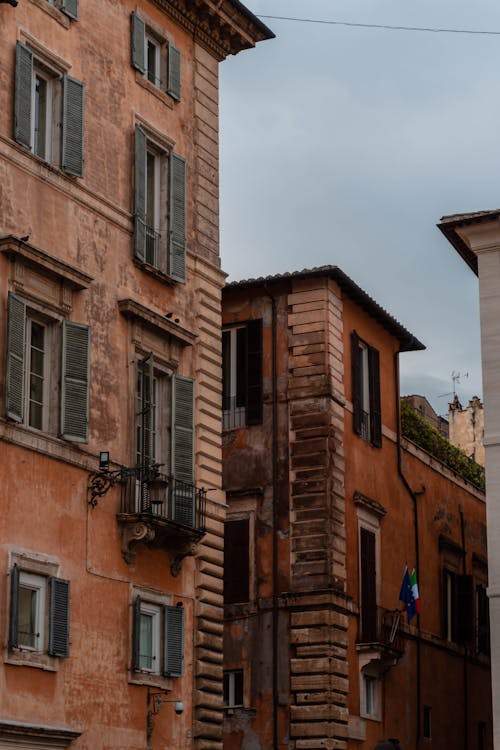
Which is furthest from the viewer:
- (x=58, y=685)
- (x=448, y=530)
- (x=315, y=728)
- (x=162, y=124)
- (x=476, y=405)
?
(x=476, y=405)

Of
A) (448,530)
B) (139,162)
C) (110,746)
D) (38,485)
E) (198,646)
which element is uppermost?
(139,162)

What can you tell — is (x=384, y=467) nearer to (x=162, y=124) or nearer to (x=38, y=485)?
(x=162, y=124)

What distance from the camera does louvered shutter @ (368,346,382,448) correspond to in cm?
3469

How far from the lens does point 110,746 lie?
21.7m

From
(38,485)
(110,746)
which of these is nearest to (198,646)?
(110,746)

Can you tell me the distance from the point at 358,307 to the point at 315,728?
9.49 meters

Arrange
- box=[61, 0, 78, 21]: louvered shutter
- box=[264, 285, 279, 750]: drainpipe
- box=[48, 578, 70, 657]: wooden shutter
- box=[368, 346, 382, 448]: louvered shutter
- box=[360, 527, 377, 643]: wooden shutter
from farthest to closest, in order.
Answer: box=[368, 346, 382, 448]: louvered shutter
box=[360, 527, 377, 643]: wooden shutter
box=[264, 285, 279, 750]: drainpipe
box=[61, 0, 78, 21]: louvered shutter
box=[48, 578, 70, 657]: wooden shutter

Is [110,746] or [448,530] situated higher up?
[448,530]

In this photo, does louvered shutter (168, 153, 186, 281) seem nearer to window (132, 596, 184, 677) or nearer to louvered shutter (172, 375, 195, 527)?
louvered shutter (172, 375, 195, 527)

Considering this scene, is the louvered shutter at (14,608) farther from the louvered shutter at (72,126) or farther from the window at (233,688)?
the window at (233,688)

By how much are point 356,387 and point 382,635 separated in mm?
5352

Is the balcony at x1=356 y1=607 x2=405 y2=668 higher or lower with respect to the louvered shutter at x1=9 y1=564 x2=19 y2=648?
higher

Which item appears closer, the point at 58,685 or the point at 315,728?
the point at 58,685

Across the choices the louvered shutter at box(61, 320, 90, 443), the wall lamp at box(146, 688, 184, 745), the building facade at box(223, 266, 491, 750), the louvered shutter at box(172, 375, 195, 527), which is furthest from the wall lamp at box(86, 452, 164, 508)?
the building facade at box(223, 266, 491, 750)
